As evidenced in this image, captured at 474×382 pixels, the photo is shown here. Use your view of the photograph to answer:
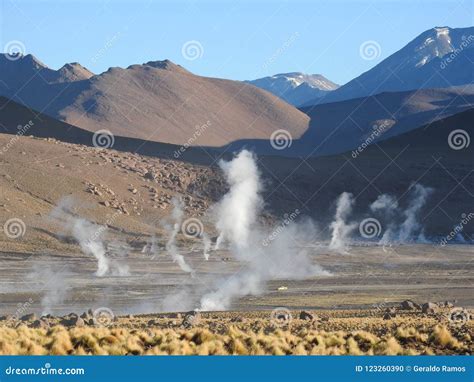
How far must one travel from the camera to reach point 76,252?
3637 inches

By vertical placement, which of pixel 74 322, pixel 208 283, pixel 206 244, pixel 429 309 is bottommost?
pixel 429 309

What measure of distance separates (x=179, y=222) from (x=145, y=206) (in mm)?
5588

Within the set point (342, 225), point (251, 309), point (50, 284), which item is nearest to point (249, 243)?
point (342, 225)

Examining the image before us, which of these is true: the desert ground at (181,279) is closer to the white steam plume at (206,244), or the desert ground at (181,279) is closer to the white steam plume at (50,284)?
the white steam plume at (50,284)

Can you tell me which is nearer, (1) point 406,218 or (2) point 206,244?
(2) point 206,244

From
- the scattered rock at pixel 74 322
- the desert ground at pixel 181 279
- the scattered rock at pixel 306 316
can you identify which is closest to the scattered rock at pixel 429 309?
the desert ground at pixel 181 279

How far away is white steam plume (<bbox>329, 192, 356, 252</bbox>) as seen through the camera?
110m

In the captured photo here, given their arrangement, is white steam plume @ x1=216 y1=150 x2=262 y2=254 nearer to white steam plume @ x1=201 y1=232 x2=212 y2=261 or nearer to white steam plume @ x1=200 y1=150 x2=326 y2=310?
white steam plume @ x1=200 y1=150 x2=326 y2=310

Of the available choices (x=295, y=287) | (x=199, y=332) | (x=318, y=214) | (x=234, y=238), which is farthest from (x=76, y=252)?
(x=199, y=332)

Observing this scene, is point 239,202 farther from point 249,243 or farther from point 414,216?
point 414,216

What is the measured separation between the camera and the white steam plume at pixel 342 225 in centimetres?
10994

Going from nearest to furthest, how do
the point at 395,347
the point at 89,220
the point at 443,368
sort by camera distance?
1. the point at 443,368
2. the point at 395,347
3. the point at 89,220

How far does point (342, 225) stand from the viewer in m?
122

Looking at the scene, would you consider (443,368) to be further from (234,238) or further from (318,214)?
(318,214)
